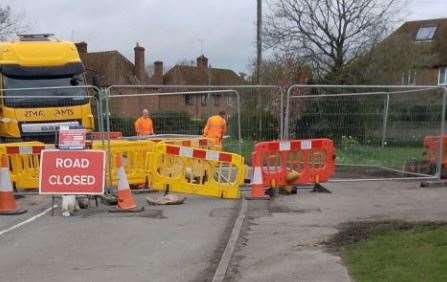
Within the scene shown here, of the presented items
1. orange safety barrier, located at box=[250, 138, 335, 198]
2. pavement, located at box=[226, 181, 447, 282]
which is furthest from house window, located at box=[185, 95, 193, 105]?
pavement, located at box=[226, 181, 447, 282]

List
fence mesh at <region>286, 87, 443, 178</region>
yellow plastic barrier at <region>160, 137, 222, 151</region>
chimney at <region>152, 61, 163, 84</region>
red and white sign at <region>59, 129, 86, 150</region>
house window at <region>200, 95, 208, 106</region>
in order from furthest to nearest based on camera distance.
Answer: chimney at <region>152, 61, 163, 84</region> < house window at <region>200, 95, 208, 106</region> < fence mesh at <region>286, 87, 443, 178</region> < yellow plastic barrier at <region>160, 137, 222, 151</region> < red and white sign at <region>59, 129, 86, 150</region>

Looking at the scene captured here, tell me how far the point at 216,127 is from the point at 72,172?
5828 mm

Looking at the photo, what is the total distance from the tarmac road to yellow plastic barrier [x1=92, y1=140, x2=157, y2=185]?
54.4 inches

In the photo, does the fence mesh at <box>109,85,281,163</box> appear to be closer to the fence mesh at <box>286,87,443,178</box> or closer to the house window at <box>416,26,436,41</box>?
the fence mesh at <box>286,87,443,178</box>

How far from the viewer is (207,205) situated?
38.4 feet

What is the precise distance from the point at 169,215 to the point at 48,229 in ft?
6.54

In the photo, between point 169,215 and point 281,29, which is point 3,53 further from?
point 281,29

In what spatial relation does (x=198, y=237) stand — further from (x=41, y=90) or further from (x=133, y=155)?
(x=41, y=90)

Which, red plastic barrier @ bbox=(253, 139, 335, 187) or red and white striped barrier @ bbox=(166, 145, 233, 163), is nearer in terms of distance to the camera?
red and white striped barrier @ bbox=(166, 145, 233, 163)

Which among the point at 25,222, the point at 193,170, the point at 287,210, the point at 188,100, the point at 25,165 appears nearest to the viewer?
the point at 25,222

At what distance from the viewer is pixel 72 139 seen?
11.0 m

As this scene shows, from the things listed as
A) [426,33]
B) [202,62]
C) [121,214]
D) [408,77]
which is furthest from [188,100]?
[202,62]

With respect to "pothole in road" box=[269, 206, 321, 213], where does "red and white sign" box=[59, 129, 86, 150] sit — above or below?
above

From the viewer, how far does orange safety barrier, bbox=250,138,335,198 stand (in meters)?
12.4
